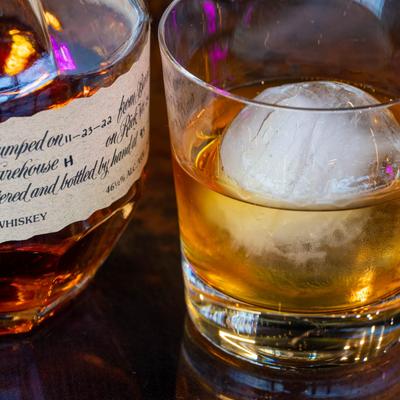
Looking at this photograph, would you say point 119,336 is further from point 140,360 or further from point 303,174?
point 303,174

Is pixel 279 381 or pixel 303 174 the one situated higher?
pixel 303 174

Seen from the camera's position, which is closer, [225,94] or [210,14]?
[225,94]

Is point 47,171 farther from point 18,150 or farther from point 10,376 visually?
point 10,376

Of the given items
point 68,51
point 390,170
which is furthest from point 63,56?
→ point 390,170

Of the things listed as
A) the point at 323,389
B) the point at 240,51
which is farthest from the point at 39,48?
the point at 323,389

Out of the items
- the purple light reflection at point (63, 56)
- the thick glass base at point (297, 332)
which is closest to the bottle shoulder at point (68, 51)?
the purple light reflection at point (63, 56)

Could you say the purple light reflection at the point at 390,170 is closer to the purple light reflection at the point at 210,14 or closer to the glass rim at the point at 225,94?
the glass rim at the point at 225,94
